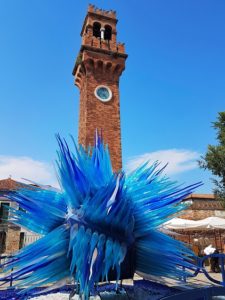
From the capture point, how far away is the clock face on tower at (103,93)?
1689 centimetres

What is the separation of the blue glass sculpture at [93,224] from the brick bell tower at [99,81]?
39.8 ft

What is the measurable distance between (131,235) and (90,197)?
67cm

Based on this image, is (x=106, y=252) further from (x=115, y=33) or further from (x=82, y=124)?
(x=115, y=33)

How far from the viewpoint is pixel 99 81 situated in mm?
17281

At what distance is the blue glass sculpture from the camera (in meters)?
2.68

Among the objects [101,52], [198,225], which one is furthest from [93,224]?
[101,52]

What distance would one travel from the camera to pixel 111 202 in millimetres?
2607

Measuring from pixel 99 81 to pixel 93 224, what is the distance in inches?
609

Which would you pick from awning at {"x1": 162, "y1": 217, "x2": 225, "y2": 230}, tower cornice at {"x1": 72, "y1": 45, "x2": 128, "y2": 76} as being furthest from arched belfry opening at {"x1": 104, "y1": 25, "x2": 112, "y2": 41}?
awning at {"x1": 162, "y1": 217, "x2": 225, "y2": 230}

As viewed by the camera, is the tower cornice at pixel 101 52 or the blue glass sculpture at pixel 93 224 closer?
Answer: the blue glass sculpture at pixel 93 224

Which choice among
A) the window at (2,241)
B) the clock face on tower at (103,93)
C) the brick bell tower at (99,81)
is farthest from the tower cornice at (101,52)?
the window at (2,241)

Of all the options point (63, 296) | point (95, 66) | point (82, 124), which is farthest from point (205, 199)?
point (63, 296)

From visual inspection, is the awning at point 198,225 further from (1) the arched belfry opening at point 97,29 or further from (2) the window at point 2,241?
(1) the arched belfry opening at point 97,29

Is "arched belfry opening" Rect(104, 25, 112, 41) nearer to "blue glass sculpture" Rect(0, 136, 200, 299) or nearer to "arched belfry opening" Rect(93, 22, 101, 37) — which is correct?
"arched belfry opening" Rect(93, 22, 101, 37)
